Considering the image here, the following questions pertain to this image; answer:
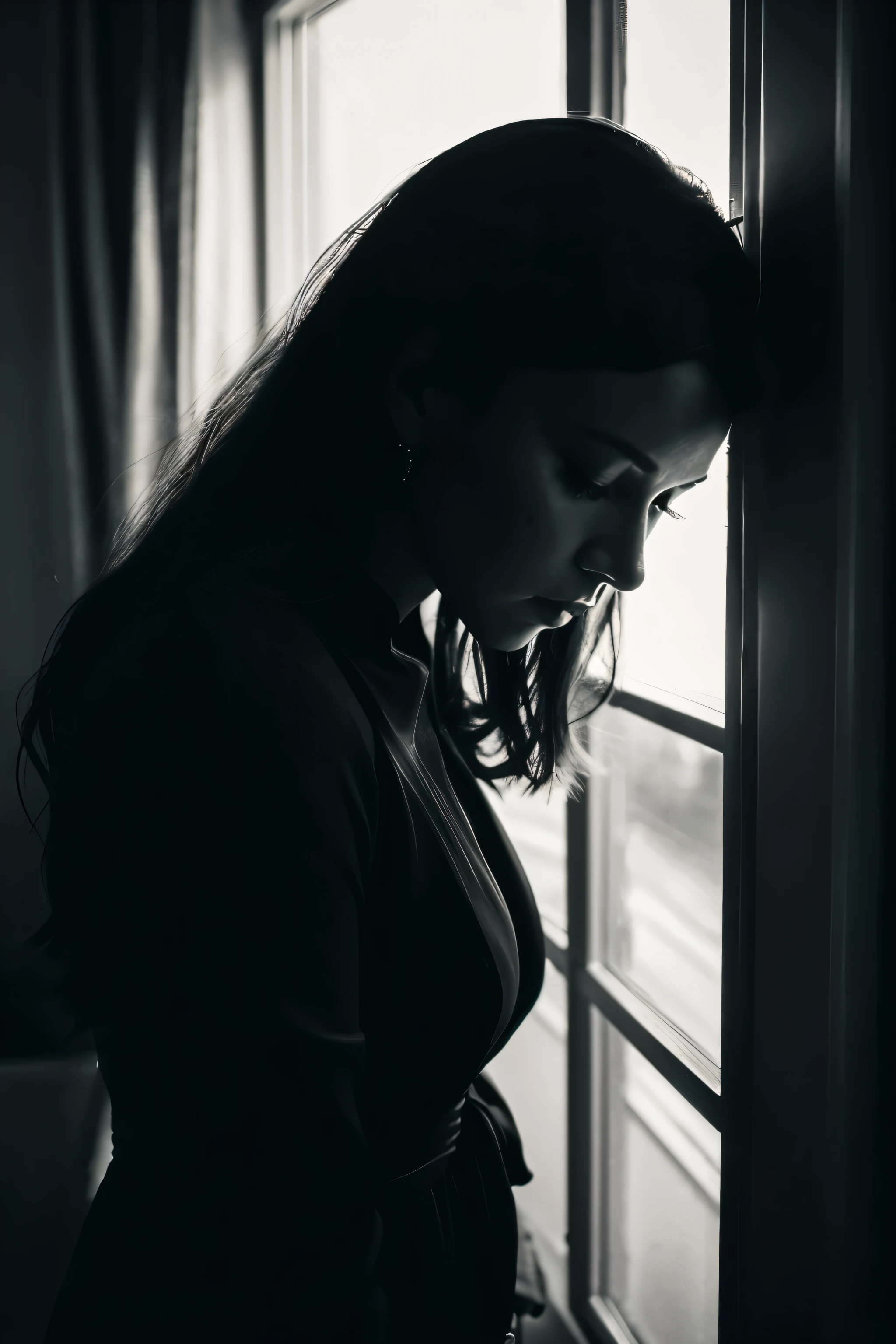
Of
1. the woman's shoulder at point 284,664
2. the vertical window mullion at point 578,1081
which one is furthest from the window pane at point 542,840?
the woman's shoulder at point 284,664

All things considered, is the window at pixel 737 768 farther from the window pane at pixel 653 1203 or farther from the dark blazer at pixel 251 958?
the dark blazer at pixel 251 958

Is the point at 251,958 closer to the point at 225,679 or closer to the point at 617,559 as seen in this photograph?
the point at 225,679

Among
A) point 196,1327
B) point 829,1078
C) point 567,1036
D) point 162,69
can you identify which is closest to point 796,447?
point 829,1078

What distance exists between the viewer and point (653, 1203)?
1.18 metres

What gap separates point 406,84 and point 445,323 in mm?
1395

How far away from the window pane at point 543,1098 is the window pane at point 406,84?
4.60 feet

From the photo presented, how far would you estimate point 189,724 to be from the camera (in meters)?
0.51

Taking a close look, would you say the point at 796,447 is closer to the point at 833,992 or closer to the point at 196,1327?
the point at 833,992

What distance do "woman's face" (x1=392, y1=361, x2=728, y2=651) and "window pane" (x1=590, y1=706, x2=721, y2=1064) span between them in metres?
0.38

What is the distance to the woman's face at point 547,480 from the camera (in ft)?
1.88

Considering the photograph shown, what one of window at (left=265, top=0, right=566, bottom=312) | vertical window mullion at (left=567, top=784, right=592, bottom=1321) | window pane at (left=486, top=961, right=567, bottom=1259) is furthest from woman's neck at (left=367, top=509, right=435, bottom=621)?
window pane at (left=486, top=961, right=567, bottom=1259)

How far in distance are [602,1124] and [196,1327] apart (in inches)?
32.3

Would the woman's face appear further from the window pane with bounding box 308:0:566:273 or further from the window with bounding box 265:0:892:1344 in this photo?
the window pane with bounding box 308:0:566:273

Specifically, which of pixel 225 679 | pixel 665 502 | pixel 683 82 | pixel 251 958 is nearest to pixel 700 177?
pixel 683 82
